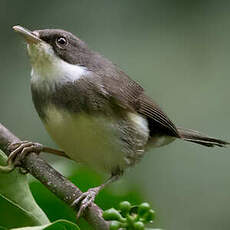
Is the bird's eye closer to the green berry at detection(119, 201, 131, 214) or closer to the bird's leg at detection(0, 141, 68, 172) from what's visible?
the bird's leg at detection(0, 141, 68, 172)

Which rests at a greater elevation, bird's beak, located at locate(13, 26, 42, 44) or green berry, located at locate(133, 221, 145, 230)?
bird's beak, located at locate(13, 26, 42, 44)

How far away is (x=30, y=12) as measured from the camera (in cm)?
672

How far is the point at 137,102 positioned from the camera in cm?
489

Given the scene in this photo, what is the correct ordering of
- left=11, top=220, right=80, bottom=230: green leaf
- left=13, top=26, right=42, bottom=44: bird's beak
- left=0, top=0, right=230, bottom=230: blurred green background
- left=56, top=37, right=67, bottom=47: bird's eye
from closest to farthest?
left=11, top=220, right=80, bottom=230: green leaf → left=13, top=26, right=42, bottom=44: bird's beak → left=56, top=37, right=67, bottom=47: bird's eye → left=0, top=0, right=230, bottom=230: blurred green background

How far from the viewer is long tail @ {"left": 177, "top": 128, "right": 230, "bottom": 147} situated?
529cm

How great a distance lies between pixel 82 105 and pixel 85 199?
97cm

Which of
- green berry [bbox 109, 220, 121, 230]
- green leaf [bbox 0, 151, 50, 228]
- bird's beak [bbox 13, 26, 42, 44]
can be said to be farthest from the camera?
bird's beak [bbox 13, 26, 42, 44]

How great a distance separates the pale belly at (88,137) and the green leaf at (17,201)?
99 centimetres

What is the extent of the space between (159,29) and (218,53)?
1.84ft

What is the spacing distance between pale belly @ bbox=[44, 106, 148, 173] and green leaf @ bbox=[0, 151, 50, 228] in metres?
0.99

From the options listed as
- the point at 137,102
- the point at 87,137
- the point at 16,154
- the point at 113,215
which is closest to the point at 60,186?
the point at 16,154

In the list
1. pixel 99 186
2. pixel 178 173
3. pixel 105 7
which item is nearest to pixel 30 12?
pixel 105 7

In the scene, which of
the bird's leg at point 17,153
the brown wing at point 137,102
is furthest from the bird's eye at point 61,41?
the bird's leg at point 17,153

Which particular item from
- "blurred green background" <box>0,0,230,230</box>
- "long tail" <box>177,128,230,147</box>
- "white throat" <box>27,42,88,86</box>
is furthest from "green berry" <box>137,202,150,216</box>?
"long tail" <box>177,128,230,147</box>
